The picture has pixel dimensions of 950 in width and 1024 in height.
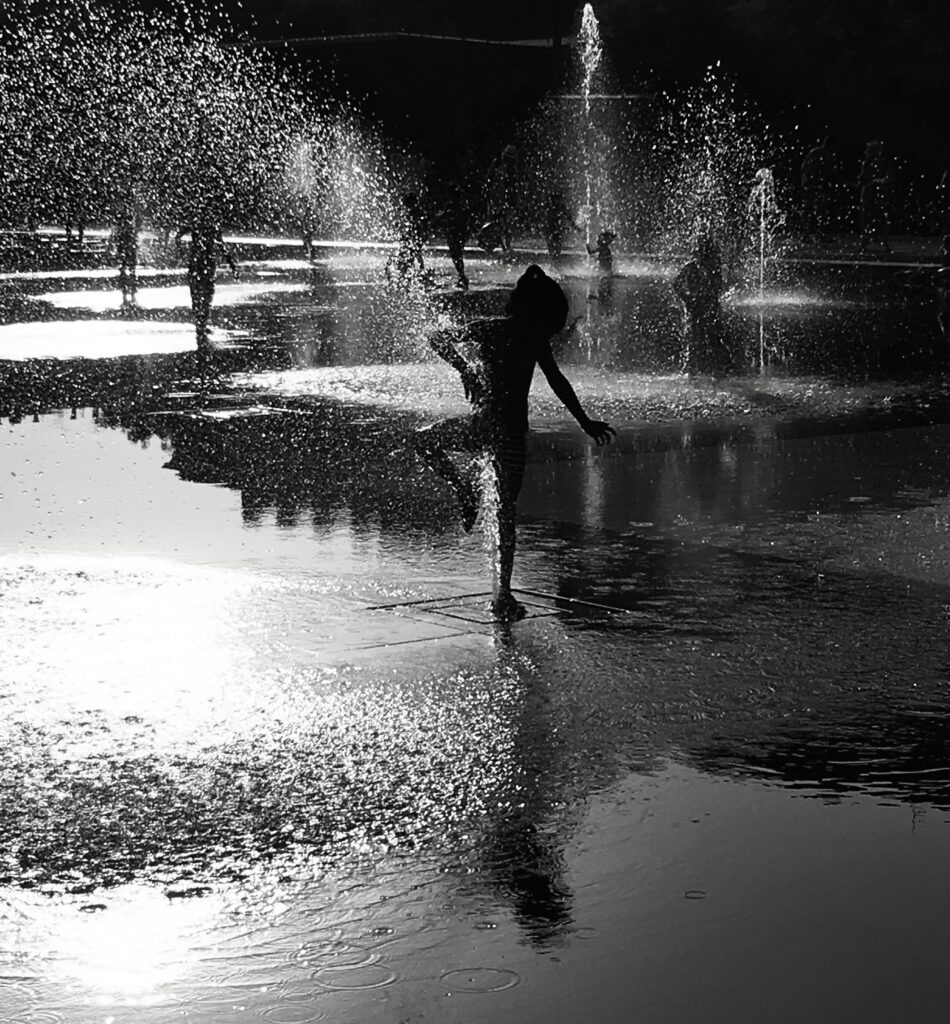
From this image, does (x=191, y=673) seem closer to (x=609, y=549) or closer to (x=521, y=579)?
(x=521, y=579)

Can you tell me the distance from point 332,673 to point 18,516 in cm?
403

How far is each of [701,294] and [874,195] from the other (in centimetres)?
1930

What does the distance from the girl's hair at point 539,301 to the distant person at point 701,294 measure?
1073 centimetres

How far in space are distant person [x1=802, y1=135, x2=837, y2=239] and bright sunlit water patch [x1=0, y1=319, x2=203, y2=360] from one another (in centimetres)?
1894

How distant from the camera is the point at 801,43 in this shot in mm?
47250

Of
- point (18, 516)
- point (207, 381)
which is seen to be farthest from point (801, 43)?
point (18, 516)

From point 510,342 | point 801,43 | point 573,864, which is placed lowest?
point 573,864

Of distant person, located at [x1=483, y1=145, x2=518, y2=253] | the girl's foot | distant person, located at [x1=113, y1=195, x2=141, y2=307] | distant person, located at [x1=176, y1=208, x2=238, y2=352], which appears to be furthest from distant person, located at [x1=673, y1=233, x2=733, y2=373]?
distant person, located at [x1=483, y1=145, x2=518, y2=253]

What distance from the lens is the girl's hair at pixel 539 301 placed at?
26.9 feet

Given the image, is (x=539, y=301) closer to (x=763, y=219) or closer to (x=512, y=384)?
(x=512, y=384)

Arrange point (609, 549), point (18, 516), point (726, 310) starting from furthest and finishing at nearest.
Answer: point (726, 310) < point (18, 516) < point (609, 549)

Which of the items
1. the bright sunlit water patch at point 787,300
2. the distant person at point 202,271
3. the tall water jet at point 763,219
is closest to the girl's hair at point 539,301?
the distant person at point 202,271

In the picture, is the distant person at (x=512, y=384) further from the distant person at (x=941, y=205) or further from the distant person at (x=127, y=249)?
the distant person at (x=941, y=205)

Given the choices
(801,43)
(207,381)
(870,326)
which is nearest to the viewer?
(207,381)
